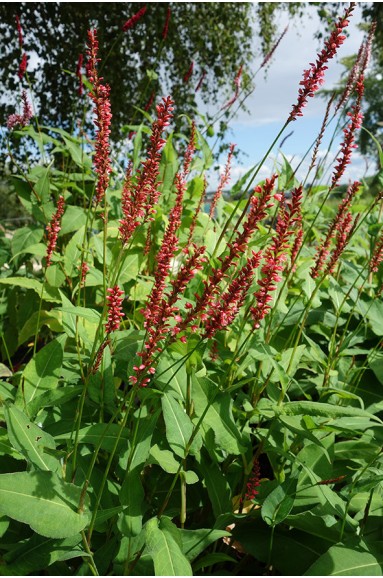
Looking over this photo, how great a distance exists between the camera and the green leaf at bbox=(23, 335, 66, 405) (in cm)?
143

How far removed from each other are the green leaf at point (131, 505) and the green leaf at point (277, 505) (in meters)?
0.27

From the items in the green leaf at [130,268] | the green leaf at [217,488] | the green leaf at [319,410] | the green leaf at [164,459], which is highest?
the green leaf at [130,268]

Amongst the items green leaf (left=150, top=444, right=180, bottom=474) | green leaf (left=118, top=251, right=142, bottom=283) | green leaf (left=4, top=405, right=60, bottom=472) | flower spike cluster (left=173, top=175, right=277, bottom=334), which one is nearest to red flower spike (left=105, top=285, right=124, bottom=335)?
flower spike cluster (left=173, top=175, right=277, bottom=334)

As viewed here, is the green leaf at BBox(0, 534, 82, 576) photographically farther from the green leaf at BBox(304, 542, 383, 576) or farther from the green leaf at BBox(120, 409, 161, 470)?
the green leaf at BBox(304, 542, 383, 576)

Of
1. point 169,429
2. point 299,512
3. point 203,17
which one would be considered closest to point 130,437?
point 169,429

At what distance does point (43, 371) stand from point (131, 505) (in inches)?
18.5

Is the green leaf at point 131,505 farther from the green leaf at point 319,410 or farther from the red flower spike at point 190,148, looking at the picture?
the red flower spike at point 190,148

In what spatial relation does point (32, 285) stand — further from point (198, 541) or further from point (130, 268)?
point (198, 541)

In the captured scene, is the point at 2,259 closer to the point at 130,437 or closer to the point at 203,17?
the point at 130,437

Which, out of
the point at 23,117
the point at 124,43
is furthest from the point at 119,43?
the point at 23,117

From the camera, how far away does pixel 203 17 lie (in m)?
9.05

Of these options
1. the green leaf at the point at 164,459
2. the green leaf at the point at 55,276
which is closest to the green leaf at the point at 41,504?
the green leaf at the point at 164,459

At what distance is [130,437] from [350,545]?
0.54 meters

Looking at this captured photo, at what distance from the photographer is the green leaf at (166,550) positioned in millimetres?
1032
